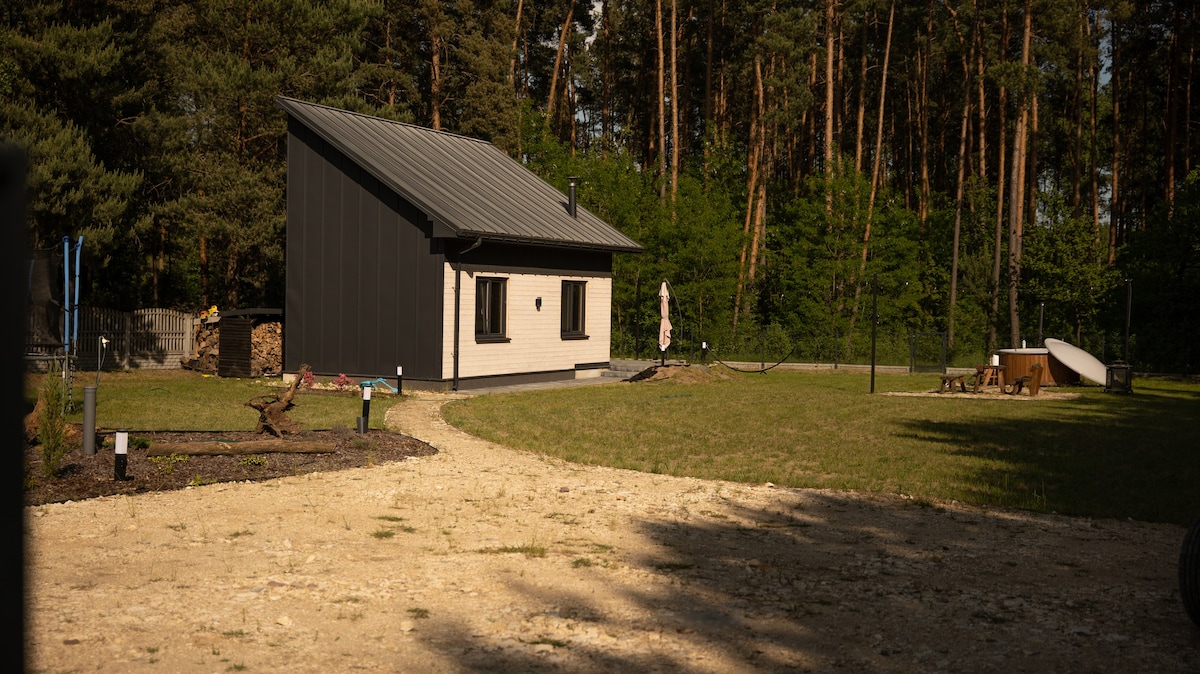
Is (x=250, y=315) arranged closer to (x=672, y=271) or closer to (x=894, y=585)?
(x=672, y=271)

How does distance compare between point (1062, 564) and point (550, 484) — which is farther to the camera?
point (550, 484)

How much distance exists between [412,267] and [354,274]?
1.68 metres

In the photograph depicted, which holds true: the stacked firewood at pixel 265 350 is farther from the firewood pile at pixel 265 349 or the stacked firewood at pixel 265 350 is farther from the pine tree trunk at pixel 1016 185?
the pine tree trunk at pixel 1016 185

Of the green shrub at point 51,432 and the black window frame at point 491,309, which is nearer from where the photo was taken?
the green shrub at point 51,432

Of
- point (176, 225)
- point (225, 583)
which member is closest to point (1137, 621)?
point (225, 583)

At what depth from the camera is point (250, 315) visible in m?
27.1

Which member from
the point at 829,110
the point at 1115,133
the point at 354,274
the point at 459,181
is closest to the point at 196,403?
the point at 354,274

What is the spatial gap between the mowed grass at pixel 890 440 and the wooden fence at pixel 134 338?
1240cm

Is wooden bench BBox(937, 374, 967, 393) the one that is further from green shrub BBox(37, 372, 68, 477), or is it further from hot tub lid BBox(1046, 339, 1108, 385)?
green shrub BBox(37, 372, 68, 477)

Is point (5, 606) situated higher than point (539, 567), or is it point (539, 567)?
point (5, 606)

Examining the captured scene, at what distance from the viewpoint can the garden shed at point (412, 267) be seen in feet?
76.5

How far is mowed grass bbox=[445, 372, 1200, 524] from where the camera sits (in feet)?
39.2

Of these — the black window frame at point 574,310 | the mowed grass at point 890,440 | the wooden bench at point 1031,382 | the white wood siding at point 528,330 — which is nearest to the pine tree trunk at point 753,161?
the white wood siding at point 528,330

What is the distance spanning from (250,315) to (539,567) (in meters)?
21.1
